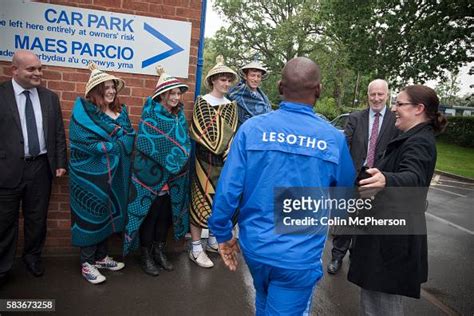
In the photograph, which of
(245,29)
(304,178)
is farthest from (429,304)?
(245,29)

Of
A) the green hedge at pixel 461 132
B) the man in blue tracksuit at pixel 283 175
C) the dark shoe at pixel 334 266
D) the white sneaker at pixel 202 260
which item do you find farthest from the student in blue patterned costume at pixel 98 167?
the green hedge at pixel 461 132

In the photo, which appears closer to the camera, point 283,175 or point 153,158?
A: point 283,175

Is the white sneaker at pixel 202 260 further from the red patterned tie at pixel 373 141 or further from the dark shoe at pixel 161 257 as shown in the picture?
the red patterned tie at pixel 373 141

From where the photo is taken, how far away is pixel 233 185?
1.94 m

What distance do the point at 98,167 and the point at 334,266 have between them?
257 cm

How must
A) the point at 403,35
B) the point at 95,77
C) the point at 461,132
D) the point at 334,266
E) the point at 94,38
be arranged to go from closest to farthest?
the point at 95,77, the point at 94,38, the point at 334,266, the point at 403,35, the point at 461,132

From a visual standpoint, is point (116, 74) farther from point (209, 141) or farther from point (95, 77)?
point (209, 141)

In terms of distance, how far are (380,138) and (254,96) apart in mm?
1420

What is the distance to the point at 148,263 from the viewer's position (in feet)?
12.4

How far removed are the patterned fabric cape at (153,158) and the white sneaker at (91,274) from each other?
31 centimetres

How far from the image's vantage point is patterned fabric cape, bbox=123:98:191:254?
3527 millimetres

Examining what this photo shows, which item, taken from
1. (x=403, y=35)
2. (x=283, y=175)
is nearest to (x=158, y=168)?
(x=283, y=175)

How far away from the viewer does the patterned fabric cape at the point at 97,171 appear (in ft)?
11.1

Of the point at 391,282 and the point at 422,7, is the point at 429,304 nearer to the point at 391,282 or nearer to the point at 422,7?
the point at 391,282
